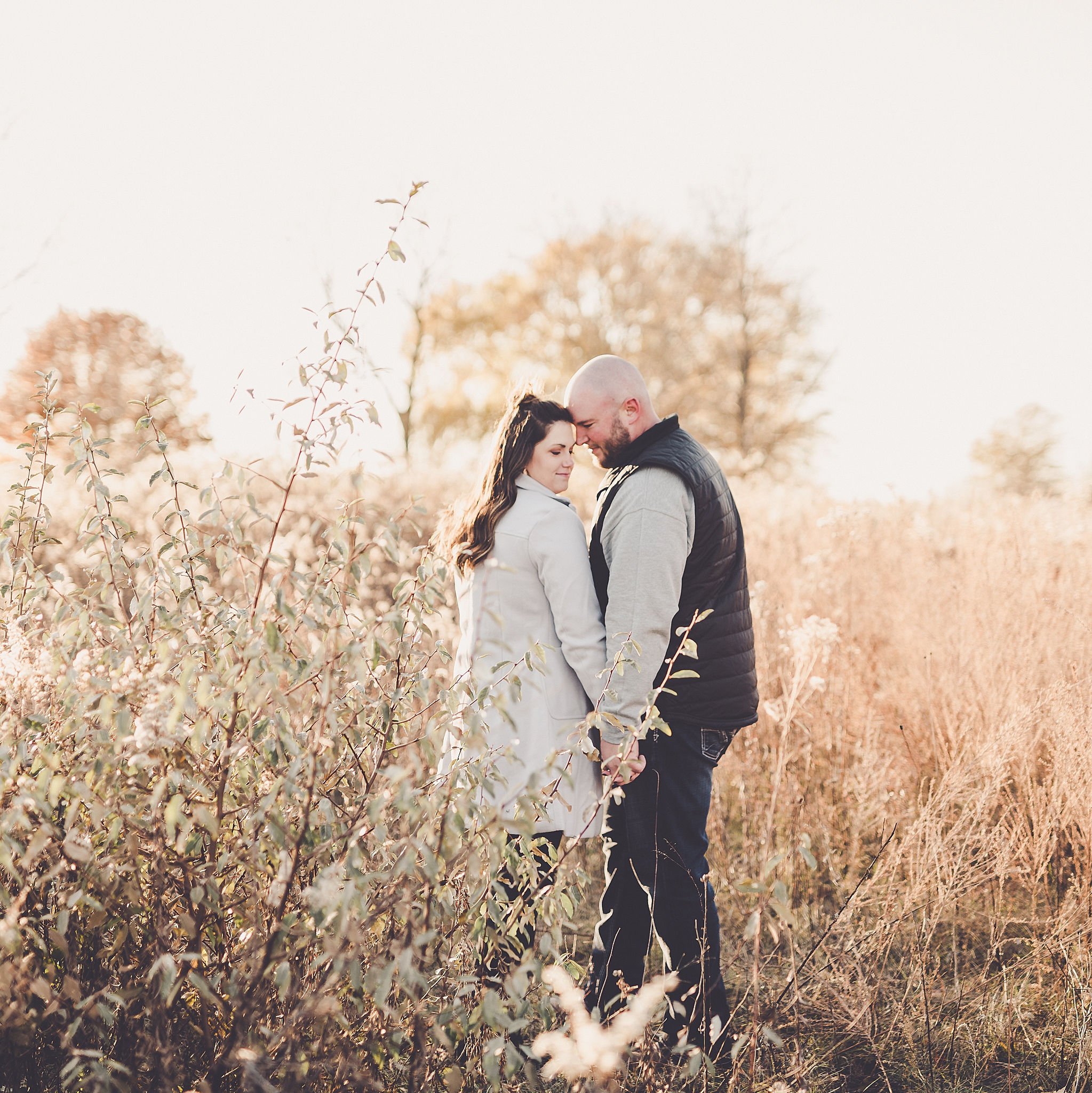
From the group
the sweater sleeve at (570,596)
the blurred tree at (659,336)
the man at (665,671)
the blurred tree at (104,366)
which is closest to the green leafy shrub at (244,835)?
the sweater sleeve at (570,596)

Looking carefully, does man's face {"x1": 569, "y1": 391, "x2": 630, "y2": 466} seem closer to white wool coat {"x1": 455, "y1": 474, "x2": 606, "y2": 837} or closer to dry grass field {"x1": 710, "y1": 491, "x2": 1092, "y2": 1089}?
white wool coat {"x1": 455, "y1": 474, "x2": 606, "y2": 837}

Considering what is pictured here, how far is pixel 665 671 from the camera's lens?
2500 mm

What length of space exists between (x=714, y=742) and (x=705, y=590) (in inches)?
19.3

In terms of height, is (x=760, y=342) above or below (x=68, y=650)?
above

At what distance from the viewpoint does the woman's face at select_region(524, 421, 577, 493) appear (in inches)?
100

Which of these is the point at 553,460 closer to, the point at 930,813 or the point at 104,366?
the point at 930,813

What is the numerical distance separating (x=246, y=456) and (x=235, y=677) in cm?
953

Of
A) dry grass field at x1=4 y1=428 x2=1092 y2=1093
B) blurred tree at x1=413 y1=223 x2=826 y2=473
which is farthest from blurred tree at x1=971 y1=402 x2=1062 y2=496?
dry grass field at x1=4 y1=428 x2=1092 y2=1093

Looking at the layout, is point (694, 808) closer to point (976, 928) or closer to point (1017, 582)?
point (976, 928)

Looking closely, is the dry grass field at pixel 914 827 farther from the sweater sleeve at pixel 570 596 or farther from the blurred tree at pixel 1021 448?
the blurred tree at pixel 1021 448

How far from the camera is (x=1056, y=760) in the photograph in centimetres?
315

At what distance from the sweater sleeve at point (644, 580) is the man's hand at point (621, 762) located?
0.03 m

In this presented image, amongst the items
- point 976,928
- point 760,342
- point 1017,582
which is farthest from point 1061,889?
point 760,342

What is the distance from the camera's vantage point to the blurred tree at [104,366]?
17.9m
